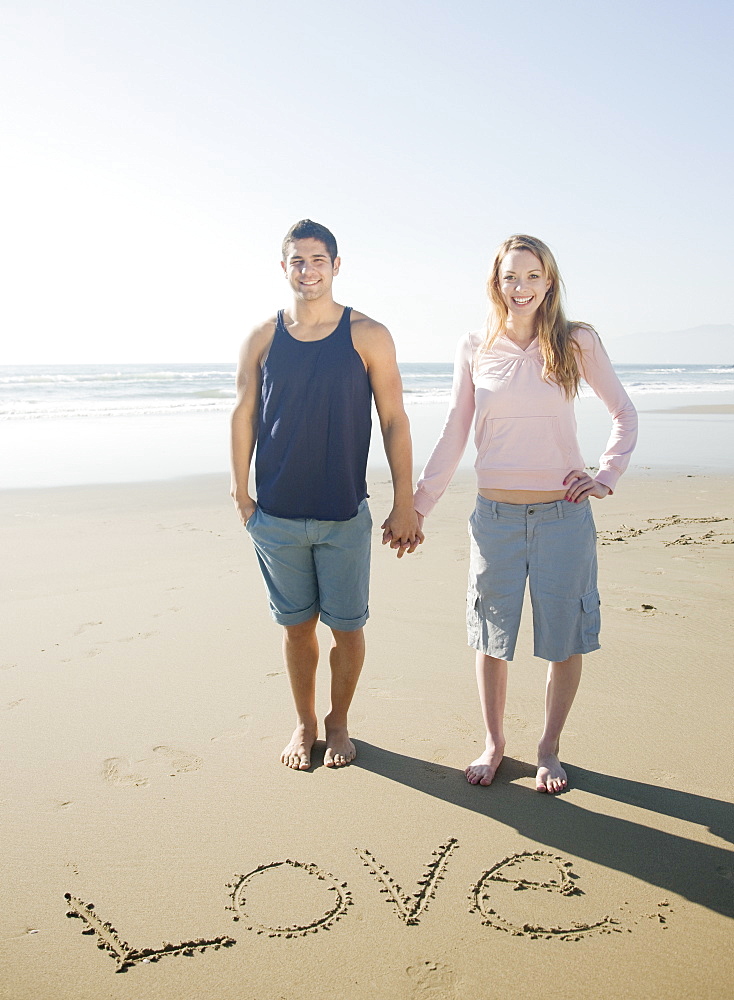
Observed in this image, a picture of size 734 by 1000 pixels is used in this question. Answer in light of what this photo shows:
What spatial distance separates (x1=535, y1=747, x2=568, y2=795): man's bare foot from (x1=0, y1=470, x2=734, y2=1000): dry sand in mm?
39

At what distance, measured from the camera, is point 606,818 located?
249cm

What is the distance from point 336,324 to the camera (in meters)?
2.74

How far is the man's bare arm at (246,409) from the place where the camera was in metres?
2.80

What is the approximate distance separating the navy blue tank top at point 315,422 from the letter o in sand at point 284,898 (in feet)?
3.82

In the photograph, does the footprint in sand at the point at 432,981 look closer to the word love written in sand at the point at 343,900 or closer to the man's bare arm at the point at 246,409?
the word love written in sand at the point at 343,900

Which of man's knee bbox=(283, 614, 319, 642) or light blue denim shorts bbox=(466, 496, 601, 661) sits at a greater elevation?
light blue denim shorts bbox=(466, 496, 601, 661)

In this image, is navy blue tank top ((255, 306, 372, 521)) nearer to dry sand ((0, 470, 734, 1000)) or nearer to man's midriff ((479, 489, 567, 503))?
man's midriff ((479, 489, 567, 503))

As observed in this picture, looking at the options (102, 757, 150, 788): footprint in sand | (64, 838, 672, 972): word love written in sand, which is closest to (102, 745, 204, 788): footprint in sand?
(102, 757, 150, 788): footprint in sand

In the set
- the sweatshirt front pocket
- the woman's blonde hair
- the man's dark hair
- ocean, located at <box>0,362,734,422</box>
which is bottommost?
ocean, located at <box>0,362,734,422</box>

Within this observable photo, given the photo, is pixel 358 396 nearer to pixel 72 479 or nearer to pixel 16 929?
pixel 16 929

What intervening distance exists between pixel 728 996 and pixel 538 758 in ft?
3.51

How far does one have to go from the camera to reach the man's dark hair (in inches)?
109

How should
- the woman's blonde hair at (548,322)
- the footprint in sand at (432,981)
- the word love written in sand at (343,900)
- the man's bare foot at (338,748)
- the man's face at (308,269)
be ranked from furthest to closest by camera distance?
the man's bare foot at (338,748) < the man's face at (308,269) < the woman's blonde hair at (548,322) < the word love written in sand at (343,900) < the footprint in sand at (432,981)

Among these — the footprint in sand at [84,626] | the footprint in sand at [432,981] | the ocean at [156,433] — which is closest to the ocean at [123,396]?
the ocean at [156,433]
